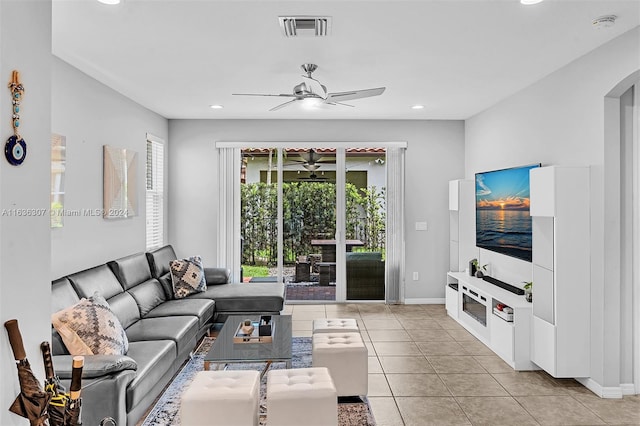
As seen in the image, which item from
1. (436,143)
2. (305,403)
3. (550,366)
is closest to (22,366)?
(305,403)

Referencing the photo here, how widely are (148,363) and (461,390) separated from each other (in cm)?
234

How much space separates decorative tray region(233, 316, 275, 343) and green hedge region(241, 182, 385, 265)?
2.69 meters

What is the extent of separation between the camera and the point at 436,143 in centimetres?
659

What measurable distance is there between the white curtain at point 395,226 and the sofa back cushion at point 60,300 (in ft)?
14.0

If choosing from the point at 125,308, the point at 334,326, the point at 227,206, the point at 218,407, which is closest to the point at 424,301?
the point at 334,326

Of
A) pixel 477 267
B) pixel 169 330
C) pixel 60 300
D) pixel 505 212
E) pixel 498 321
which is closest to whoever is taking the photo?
pixel 60 300

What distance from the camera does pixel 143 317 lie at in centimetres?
421

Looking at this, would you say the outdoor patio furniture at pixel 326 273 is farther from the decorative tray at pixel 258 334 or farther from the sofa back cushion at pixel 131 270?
the decorative tray at pixel 258 334

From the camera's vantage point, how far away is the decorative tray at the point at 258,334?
356 cm

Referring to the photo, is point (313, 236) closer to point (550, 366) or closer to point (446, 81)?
point (446, 81)

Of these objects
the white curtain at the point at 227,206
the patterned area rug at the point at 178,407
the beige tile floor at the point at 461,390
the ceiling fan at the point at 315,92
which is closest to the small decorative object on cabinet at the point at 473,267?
the beige tile floor at the point at 461,390

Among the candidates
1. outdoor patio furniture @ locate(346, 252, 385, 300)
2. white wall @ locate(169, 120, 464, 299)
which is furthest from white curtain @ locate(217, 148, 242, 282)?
outdoor patio furniture @ locate(346, 252, 385, 300)

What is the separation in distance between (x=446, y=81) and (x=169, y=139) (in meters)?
3.96

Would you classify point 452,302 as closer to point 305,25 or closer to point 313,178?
point 313,178
